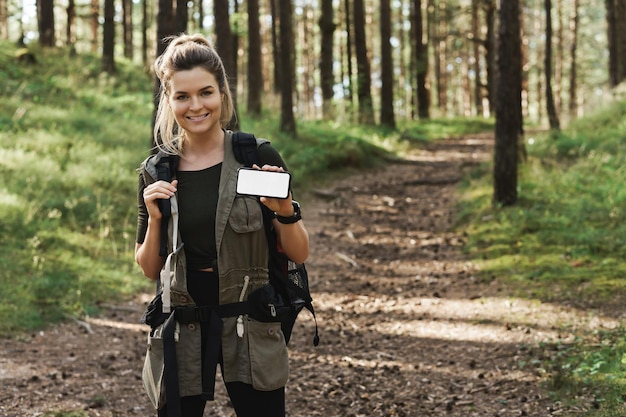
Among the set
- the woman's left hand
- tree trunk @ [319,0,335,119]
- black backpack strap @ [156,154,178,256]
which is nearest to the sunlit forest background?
tree trunk @ [319,0,335,119]

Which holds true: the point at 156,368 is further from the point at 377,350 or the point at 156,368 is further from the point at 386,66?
the point at 386,66

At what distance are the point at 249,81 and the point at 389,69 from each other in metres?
4.56

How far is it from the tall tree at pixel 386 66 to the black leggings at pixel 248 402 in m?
20.1

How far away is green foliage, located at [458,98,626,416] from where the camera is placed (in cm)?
557

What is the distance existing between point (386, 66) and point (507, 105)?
11317mm

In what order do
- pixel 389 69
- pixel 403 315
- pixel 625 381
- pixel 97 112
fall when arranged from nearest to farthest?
pixel 625 381 → pixel 403 315 → pixel 97 112 → pixel 389 69

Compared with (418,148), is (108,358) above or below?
below

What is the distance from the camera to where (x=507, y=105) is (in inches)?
445

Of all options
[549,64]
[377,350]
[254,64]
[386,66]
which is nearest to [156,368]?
[377,350]

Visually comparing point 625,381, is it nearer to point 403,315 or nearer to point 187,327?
point 403,315

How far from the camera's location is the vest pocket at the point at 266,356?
2.79 metres

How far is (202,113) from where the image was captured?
9.49 ft

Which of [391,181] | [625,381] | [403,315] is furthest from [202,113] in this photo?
[391,181]

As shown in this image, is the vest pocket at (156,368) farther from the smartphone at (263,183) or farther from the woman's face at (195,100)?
the woman's face at (195,100)
